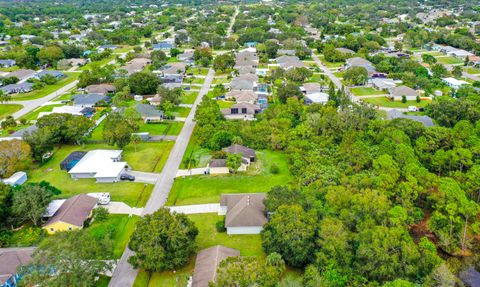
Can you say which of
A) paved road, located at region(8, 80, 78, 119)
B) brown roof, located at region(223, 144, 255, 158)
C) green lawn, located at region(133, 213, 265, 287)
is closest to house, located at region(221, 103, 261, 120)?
brown roof, located at region(223, 144, 255, 158)

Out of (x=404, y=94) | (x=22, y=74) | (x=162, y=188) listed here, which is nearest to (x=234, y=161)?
(x=162, y=188)

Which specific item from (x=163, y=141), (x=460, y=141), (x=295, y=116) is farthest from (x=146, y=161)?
(x=460, y=141)

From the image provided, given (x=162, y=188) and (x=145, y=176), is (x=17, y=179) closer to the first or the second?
(x=145, y=176)

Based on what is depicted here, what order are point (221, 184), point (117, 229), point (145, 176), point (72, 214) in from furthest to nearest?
point (145, 176), point (221, 184), point (72, 214), point (117, 229)

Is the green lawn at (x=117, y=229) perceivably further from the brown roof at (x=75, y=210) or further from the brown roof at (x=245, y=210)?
the brown roof at (x=245, y=210)

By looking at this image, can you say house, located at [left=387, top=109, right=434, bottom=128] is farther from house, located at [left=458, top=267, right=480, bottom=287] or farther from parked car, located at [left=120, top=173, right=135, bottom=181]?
parked car, located at [left=120, top=173, right=135, bottom=181]

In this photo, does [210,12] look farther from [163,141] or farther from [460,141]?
[460,141]

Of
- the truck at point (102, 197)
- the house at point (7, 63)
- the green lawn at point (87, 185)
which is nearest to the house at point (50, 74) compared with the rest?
the house at point (7, 63)
